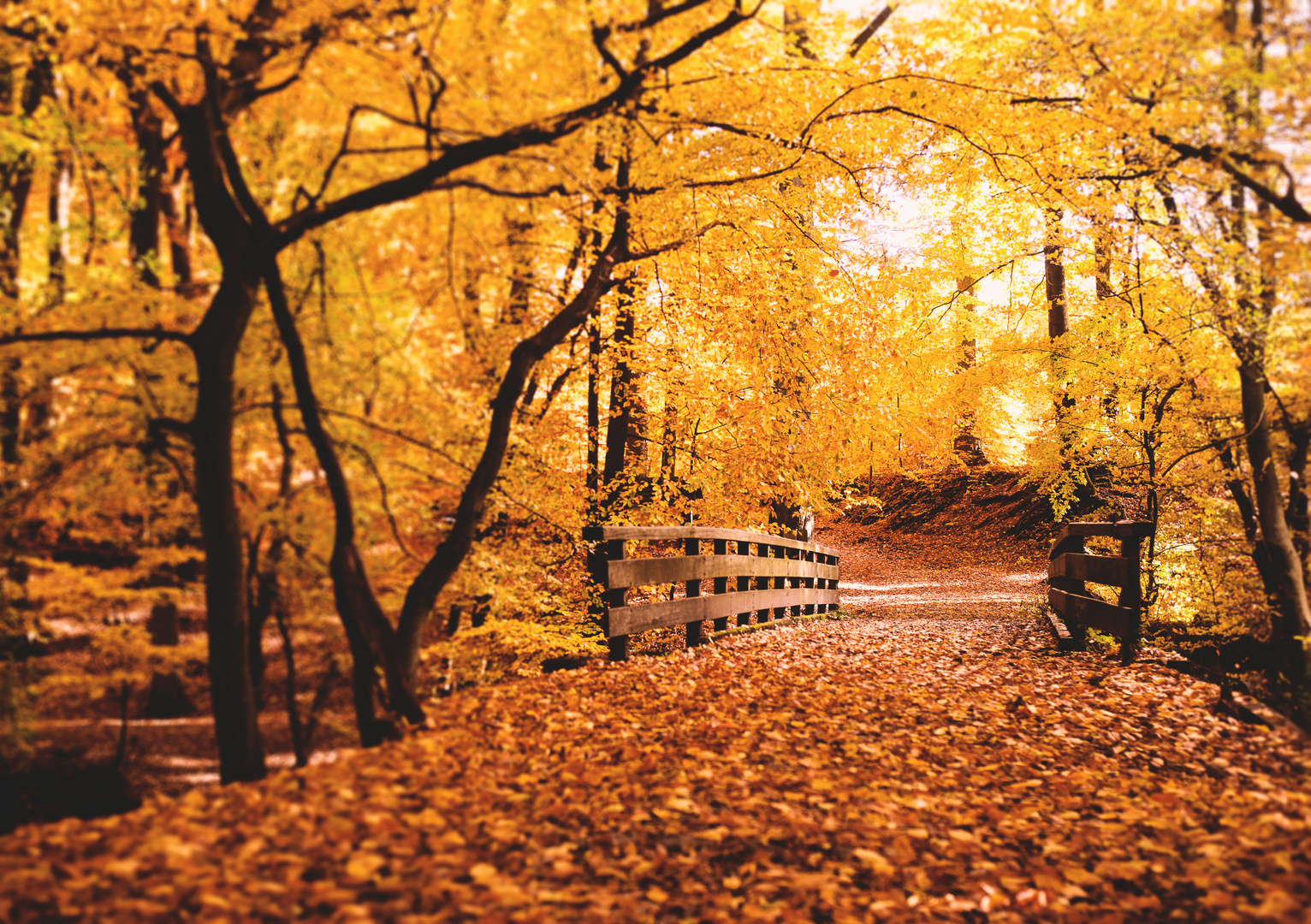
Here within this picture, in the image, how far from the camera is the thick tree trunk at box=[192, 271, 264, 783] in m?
3.76

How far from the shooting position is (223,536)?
3785 mm

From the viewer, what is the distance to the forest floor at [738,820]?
2.62 metres

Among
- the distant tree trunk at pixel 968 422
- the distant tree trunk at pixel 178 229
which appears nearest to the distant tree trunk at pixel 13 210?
the distant tree trunk at pixel 178 229

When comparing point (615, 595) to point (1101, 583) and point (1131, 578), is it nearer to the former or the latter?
point (1131, 578)

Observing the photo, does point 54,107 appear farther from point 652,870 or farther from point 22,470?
point 652,870

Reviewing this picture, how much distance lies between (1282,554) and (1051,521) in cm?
1899

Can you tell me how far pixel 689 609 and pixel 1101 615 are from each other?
12.3ft

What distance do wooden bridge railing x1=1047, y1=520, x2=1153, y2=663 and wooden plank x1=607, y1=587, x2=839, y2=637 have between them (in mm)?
3267

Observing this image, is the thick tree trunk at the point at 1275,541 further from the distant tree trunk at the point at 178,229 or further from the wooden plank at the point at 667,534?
the distant tree trunk at the point at 178,229

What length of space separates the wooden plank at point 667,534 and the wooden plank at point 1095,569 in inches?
15.8

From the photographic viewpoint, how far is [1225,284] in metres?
5.21

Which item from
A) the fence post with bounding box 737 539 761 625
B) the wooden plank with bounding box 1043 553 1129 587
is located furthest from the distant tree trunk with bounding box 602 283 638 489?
the wooden plank with bounding box 1043 553 1129 587

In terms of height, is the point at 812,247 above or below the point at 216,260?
above

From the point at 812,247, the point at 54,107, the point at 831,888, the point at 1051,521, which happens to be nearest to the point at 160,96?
the point at 54,107
